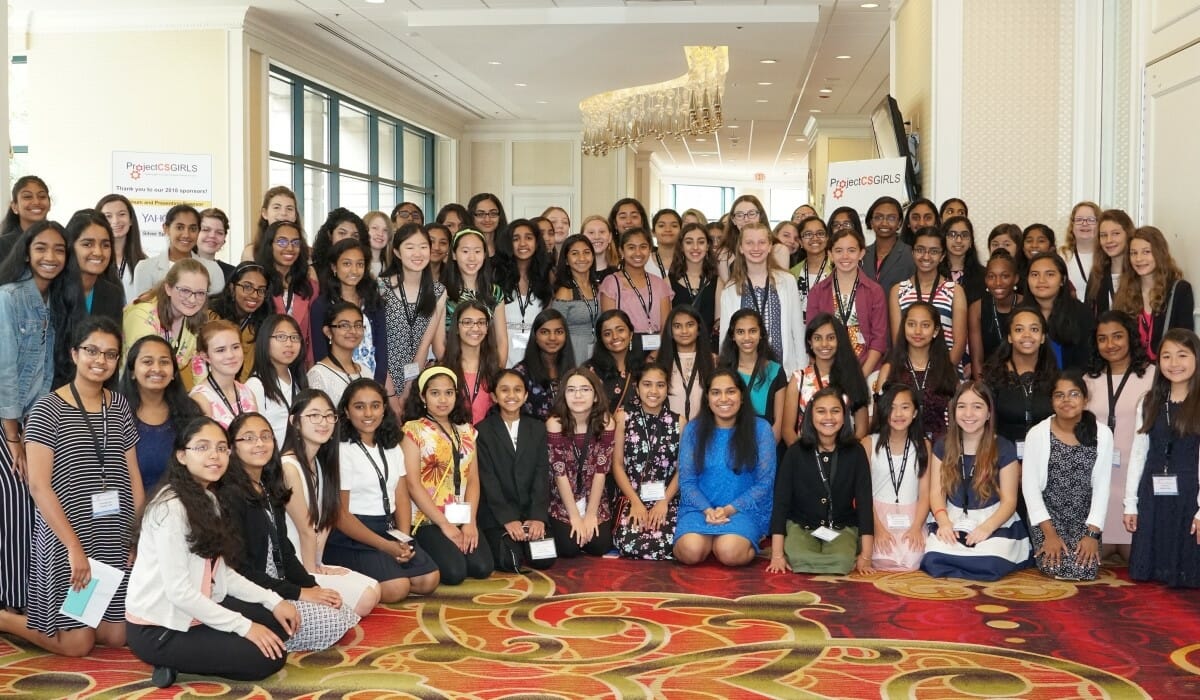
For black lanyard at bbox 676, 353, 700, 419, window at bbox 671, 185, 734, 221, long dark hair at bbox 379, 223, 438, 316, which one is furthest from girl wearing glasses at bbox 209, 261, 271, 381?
window at bbox 671, 185, 734, 221

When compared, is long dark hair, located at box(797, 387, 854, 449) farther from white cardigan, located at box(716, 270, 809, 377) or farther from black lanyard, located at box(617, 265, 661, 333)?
black lanyard, located at box(617, 265, 661, 333)

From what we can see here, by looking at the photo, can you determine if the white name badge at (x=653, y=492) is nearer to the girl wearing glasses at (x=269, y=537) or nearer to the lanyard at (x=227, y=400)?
the girl wearing glasses at (x=269, y=537)

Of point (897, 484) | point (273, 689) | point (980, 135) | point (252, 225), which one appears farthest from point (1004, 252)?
point (252, 225)

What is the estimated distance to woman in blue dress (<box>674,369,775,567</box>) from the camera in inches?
205

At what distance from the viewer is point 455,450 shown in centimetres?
502

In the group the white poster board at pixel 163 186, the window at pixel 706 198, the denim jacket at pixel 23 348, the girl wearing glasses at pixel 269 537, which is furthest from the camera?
the window at pixel 706 198

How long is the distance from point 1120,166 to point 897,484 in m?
3.26

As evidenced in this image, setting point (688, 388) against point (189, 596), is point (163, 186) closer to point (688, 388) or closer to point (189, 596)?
point (688, 388)

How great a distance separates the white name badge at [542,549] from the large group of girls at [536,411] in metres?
0.08

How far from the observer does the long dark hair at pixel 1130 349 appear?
16.8 ft

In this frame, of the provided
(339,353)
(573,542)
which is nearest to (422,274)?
(339,353)

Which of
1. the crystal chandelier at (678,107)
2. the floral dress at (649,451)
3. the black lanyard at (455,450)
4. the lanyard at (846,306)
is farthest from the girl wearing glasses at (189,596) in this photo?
the crystal chandelier at (678,107)

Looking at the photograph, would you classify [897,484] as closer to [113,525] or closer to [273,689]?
[273,689]

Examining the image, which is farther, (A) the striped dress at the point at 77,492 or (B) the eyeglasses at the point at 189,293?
(B) the eyeglasses at the point at 189,293
